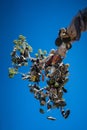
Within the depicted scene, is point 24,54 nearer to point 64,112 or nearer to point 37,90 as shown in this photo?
point 37,90

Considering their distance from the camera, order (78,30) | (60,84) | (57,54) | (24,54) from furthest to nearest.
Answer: (24,54) → (60,84) → (57,54) → (78,30)

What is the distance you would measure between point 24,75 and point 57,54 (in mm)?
328

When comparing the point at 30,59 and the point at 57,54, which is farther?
the point at 30,59

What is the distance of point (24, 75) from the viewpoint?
115 centimetres

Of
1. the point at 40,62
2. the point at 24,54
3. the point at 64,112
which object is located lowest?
A: the point at 64,112

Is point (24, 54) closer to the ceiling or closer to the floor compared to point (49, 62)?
closer to the ceiling

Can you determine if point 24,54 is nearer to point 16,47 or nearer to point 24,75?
point 16,47

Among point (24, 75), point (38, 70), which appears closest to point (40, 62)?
point (38, 70)

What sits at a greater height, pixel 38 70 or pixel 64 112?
pixel 38 70

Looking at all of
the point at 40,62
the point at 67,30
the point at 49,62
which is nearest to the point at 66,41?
the point at 67,30

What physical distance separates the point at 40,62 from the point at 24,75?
147mm

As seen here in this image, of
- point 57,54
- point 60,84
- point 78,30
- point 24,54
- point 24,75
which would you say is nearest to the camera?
point 78,30

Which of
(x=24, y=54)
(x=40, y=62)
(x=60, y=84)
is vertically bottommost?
(x=60, y=84)

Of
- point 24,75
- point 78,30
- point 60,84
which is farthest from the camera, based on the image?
point 24,75
